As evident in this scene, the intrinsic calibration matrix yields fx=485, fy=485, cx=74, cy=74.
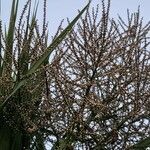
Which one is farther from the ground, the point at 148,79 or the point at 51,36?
the point at 51,36

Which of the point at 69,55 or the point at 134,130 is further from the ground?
the point at 69,55

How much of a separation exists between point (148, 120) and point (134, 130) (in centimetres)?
16

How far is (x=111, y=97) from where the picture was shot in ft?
11.9

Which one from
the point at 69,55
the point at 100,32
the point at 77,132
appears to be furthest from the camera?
the point at 69,55

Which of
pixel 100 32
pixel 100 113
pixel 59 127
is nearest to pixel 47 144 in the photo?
pixel 59 127

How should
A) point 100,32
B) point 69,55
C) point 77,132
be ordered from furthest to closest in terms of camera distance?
1. point 69,55
2. point 100,32
3. point 77,132

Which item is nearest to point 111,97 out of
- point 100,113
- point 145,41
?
point 100,113

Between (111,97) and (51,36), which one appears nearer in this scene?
(111,97)

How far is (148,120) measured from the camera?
371cm

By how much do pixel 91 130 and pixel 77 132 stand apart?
113mm

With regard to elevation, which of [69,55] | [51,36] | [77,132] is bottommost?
[77,132]

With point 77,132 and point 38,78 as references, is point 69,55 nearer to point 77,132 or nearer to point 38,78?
point 38,78

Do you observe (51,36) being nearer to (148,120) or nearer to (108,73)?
(108,73)

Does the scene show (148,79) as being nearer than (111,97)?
No
